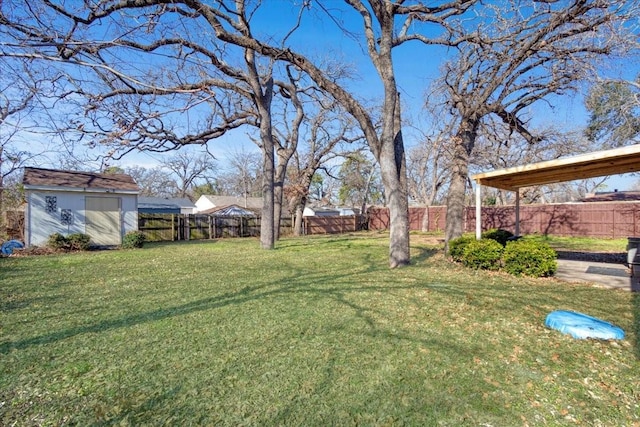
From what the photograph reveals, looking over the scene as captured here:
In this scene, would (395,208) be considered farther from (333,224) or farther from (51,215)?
(333,224)

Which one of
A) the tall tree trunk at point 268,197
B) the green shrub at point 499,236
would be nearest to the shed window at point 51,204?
the tall tree trunk at point 268,197

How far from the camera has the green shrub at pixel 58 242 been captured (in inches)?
436

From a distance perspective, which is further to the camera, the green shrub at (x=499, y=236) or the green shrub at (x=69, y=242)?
the green shrub at (x=69, y=242)

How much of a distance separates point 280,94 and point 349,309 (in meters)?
12.5

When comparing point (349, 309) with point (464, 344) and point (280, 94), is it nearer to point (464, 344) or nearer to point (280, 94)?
point (464, 344)

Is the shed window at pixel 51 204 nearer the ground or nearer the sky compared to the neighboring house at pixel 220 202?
nearer the ground

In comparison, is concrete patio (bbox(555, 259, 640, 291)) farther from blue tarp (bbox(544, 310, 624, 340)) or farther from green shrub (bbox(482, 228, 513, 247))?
blue tarp (bbox(544, 310, 624, 340))

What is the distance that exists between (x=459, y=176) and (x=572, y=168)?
112 inches

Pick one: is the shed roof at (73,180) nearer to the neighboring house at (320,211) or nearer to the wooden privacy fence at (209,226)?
the wooden privacy fence at (209,226)

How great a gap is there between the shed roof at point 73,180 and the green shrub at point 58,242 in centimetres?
174

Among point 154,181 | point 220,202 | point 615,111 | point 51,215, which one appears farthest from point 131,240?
point 154,181

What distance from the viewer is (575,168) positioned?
7.36 m

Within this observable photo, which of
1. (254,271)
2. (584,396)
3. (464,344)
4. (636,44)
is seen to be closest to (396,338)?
(464,344)

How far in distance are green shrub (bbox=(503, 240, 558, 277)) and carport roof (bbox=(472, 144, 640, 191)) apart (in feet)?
5.39
